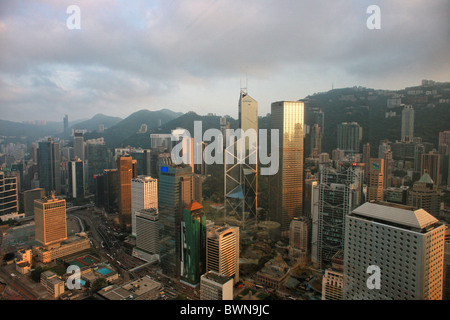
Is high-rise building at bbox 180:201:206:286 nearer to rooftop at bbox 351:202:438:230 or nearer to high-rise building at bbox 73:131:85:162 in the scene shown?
rooftop at bbox 351:202:438:230

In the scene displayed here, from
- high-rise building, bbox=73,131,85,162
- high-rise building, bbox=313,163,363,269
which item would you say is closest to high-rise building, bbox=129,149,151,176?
high-rise building, bbox=73,131,85,162

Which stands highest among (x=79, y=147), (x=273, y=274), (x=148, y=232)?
(x=79, y=147)

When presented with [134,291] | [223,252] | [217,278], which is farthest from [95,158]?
[217,278]

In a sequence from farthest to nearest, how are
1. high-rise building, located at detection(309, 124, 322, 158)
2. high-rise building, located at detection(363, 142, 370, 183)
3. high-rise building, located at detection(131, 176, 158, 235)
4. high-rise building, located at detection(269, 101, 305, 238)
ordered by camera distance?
high-rise building, located at detection(131, 176, 158, 235) → high-rise building, located at detection(269, 101, 305, 238) → high-rise building, located at detection(309, 124, 322, 158) → high-rise building, located at detection(363, 142, 370, 183)

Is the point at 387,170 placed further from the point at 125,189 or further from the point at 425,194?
the point at 125,189

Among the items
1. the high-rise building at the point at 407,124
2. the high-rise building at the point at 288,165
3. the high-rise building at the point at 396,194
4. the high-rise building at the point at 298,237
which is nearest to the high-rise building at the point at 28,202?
the high-rise building at the point at 288,165

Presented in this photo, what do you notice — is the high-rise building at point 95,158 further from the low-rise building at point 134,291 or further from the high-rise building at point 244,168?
the low-rise building at point 134,291

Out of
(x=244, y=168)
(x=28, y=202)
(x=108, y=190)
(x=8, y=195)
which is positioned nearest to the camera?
(x=244, y=168)
